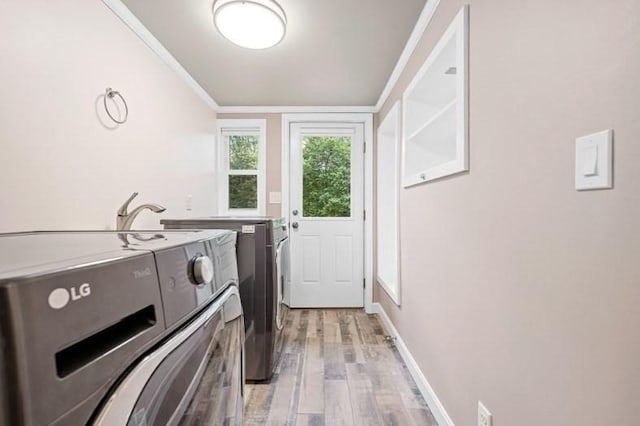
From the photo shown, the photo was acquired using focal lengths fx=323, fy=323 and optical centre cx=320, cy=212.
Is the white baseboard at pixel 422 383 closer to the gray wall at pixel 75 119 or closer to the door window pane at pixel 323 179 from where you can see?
the door window pane at pixel 323 179

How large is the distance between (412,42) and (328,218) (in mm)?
1848

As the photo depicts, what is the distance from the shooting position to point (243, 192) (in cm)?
347

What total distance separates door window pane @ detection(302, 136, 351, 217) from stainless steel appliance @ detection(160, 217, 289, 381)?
1446mm

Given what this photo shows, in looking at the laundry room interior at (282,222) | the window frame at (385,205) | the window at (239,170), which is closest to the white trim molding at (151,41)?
the laundry room interior at (282,222)

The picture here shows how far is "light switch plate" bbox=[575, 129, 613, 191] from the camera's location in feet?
2.13

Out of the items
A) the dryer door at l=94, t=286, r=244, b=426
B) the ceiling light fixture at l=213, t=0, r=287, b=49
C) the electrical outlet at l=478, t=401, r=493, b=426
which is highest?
the ceiling light fixture at l=213, t=0, r=287, b=49

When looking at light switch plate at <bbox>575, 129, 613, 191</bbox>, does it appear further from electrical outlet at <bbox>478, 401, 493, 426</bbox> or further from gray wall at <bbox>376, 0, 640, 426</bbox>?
electrical outlet at <bbox>478, 401, 493, 426</bbox>

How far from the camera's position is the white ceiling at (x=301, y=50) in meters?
1.73

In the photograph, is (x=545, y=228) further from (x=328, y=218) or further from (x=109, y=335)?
(x=328, y=218)

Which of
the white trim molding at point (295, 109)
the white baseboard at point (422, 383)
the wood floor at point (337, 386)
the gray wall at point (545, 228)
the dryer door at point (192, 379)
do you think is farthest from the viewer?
the white trim molding at point (295, 109)

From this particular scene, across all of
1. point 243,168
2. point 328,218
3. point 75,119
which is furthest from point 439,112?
point 243,168

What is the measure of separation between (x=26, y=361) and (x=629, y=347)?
0.93 m

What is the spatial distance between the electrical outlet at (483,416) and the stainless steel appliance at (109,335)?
0.94 meters

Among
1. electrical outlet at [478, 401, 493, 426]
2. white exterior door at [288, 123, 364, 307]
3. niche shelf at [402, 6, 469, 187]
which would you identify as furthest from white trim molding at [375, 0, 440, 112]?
electrical outlet at [478, 401, 493, 426]
